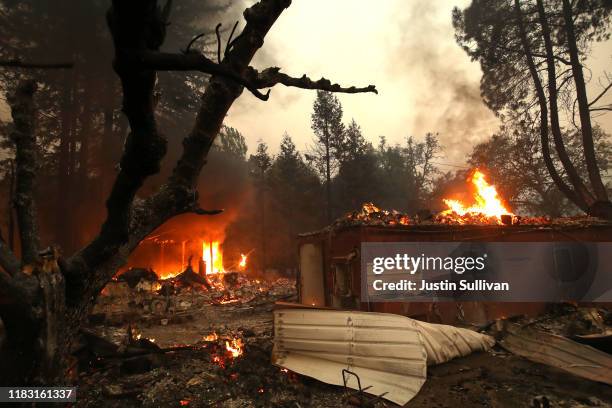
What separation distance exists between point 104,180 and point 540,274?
1107 inches

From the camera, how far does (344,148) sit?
38.1 meters

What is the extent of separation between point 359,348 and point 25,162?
5407mm

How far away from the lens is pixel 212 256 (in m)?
32.3

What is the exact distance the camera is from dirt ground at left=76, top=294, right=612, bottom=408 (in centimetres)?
571

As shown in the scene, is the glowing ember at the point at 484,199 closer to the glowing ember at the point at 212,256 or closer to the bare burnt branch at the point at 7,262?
the bare burnt branch at the point at 7,262

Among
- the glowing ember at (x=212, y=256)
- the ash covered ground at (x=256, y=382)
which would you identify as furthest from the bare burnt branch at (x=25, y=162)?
the glowing ember at (x=212, y=256)

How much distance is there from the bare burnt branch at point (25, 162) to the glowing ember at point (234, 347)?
5.33m

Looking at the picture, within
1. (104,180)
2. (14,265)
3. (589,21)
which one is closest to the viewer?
(14,265)

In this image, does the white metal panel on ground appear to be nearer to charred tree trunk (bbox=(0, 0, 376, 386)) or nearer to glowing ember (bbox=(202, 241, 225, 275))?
charred tree trunk (bbox=(0, 0, 376, 386))

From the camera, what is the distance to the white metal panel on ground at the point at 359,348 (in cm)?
602

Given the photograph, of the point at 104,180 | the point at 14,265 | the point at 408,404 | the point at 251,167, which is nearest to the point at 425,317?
the point at 408,404

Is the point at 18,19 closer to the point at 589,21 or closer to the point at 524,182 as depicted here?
the point at 589,21

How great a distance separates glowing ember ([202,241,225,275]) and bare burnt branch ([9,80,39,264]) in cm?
2869

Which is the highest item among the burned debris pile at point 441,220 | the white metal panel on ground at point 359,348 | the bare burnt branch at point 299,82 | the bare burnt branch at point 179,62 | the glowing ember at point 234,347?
the bare burnt branch at point 299,82
